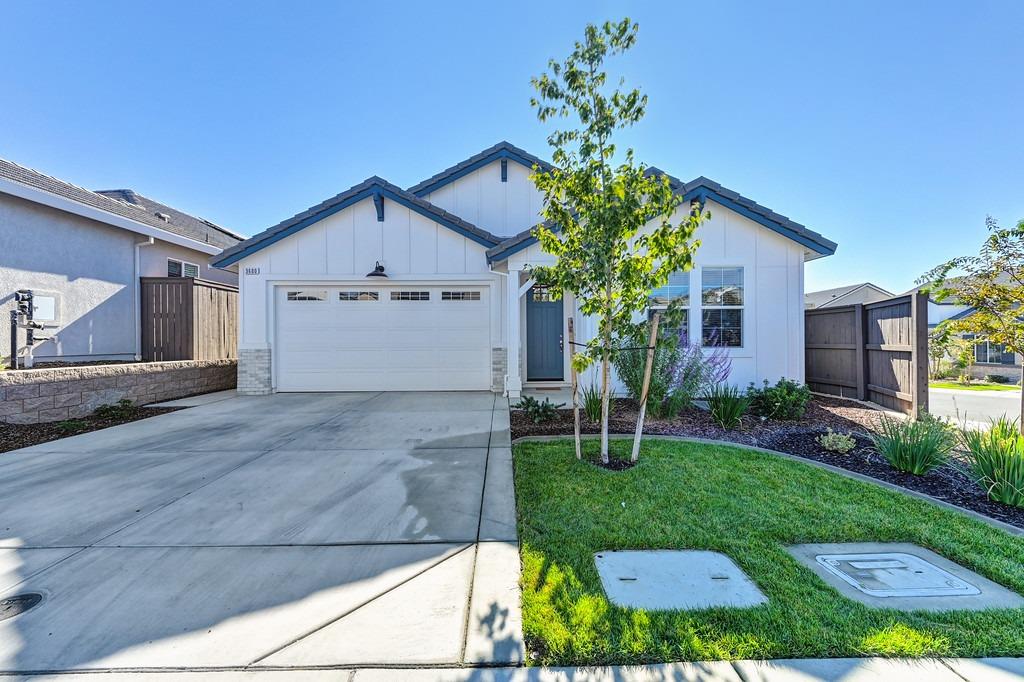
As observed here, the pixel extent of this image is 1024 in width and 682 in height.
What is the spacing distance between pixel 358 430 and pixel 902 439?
21.3 feet

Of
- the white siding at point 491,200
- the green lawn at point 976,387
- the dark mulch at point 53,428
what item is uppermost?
the white siding at point 491,200

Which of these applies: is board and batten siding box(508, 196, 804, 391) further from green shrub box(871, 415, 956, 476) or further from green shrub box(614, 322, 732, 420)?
green shrub box(871, 415, 956, 476)

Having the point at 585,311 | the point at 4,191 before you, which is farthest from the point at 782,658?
the point at 4,191

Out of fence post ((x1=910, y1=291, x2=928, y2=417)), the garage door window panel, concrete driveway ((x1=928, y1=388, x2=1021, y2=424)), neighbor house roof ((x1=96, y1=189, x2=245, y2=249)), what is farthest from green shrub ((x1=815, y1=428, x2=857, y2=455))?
neighbor house roof ((x1=96, y1=189, x2=245, y2=249))

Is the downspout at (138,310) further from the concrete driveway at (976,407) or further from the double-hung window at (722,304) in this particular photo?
the concrete driveway at (976,407)

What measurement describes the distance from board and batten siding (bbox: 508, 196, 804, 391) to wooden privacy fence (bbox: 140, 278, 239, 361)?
7.63 metres

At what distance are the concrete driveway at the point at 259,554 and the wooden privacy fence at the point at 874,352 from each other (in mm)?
6451

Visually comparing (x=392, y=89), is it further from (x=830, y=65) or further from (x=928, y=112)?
(x=928, y=112)

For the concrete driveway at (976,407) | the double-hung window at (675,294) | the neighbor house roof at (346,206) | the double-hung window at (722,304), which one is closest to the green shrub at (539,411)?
the double-hung window at (675,294)

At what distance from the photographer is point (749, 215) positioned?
797 centimetres

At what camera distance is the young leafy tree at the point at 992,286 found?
186 inches

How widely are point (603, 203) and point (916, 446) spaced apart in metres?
3.96

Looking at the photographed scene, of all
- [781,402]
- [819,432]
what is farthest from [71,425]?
[819,432]

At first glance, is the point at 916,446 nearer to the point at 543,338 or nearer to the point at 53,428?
the point at 543,338
